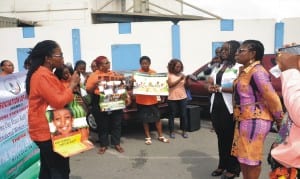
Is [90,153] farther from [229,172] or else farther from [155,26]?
[155,26]

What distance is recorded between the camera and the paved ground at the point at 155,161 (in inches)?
203

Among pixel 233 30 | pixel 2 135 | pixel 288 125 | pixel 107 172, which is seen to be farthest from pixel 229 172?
pixel 233 30

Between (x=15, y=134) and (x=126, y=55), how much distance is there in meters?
10.7

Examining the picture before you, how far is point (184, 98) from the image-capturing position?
7113mm

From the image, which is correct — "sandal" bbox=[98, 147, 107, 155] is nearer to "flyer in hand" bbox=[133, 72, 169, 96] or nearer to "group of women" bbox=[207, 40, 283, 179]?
"flyer in hand" bbox=[133, 72, 169, 96]

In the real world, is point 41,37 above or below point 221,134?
above

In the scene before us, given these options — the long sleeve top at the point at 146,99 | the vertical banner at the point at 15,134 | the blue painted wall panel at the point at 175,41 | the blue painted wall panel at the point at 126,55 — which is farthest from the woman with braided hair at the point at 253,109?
the blue painted wall panel at the point at 126,55

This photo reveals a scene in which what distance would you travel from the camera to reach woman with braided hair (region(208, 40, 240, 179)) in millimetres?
4543

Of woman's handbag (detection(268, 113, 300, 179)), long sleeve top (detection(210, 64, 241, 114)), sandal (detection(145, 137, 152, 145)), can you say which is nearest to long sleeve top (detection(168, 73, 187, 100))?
sandal (detection(145, 137, 152, 145))

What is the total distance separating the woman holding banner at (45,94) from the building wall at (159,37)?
1090cm

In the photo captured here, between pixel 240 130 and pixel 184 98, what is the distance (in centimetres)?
340

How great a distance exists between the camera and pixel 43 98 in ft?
10.3

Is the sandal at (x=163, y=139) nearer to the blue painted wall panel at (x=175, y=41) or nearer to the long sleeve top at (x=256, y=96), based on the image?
the long sleeve top at (x=256, y=96)

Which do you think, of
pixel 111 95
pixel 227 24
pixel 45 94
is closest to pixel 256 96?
pixel 45 94
